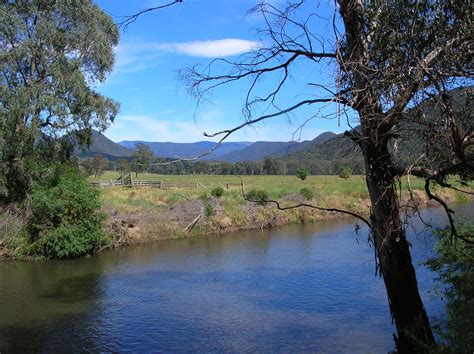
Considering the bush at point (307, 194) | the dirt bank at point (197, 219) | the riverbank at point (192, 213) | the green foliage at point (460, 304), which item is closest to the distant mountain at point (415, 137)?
the green foliage at point (460, 304)

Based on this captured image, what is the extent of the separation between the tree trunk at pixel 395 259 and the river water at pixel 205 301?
1.27 m

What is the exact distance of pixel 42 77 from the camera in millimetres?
24688

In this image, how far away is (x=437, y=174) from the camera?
5223 millimetres

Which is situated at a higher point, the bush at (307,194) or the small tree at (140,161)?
the small tree at (140,161)

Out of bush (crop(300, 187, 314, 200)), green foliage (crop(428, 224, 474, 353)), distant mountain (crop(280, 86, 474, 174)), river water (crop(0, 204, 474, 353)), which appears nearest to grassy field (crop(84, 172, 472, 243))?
bush (crop(300, 187, 314, 200))

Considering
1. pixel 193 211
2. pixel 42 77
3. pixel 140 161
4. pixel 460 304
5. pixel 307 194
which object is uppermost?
pixel 42 77

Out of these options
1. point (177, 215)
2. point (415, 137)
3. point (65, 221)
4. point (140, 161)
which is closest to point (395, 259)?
point (415, 137)

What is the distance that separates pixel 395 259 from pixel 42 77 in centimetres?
2296

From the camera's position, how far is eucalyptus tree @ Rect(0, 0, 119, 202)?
2297cm

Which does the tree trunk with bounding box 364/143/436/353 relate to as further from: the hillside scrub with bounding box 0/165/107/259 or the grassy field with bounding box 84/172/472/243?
the grassy field with bounding box 84/172/472/243

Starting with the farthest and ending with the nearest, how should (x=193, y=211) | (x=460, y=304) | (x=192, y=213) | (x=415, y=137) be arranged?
(x=193, y=211) < (x=192, y=213) < (x=460, y=304) < (x=415, y=137)

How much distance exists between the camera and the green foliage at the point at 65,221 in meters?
22.5

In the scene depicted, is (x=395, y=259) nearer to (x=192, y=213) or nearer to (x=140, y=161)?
(x=140, y=161)

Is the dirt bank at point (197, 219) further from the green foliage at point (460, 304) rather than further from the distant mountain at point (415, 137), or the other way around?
the distant mountain at point (415, 137)
